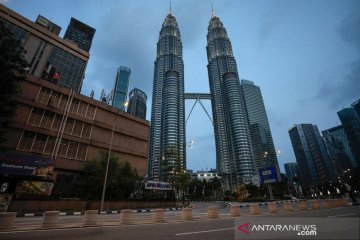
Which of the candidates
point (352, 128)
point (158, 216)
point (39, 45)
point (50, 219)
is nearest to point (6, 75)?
point (50, 219)

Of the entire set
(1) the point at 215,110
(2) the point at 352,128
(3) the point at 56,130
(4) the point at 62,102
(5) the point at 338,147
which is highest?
(1) the point at 215,110

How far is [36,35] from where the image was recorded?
7194cm

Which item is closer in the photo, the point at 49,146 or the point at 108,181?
the point at 108,181

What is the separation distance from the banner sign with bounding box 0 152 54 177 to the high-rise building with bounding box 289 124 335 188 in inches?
7452

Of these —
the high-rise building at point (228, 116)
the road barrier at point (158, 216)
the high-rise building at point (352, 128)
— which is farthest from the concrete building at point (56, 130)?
the high-rise building at point (352, 128)

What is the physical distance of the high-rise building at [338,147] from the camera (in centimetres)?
13138

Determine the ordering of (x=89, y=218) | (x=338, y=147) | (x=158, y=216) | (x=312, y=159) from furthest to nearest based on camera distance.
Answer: (x=312, y=159), (x=338, y=147), (x=158, y=216), (x=89, y=218)

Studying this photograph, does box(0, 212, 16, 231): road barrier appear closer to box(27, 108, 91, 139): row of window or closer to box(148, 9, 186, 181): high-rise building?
box(27, 108, 91, 139): row of window

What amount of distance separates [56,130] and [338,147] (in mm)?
172622

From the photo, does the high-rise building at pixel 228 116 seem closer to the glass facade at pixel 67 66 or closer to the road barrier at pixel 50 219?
the glass facade at pixel 67 66

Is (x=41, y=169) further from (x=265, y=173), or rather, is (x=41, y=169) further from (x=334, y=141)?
(x=334, y=141)

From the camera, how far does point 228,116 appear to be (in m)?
156

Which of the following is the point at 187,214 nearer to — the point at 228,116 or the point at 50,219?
the point at 50,219

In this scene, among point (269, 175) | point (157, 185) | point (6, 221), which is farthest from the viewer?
point (269, 175)
